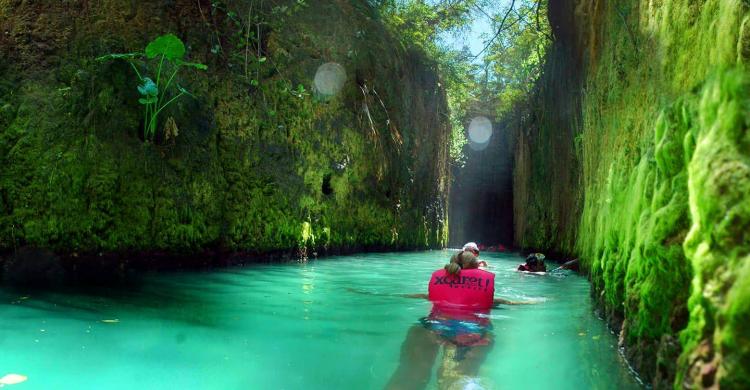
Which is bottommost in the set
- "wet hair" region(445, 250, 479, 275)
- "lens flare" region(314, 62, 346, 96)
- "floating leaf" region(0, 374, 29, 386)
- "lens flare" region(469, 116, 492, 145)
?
"floating leaf" region(0, 374, 29, 386)

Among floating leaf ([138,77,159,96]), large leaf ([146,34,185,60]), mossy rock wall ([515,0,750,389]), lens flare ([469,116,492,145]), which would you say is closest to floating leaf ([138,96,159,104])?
floating leaf ([138,77,159,96])

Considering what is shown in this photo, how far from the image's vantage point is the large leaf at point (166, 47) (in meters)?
7.88

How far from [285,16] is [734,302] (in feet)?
37.9

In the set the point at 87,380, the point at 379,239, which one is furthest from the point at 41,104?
the point at 379,239

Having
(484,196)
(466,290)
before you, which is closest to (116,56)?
(466,290)

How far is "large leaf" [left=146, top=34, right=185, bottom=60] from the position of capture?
7875 millimetres

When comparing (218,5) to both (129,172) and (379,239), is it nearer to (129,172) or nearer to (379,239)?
(129,172)

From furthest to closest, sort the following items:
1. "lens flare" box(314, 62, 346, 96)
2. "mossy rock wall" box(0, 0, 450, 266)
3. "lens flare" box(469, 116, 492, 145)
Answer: "lens flare" box(469, 116, 492, 145), "lens flare" box(314, 62, 346, 96), "mossy rock wall" box(0, 0, 450, 266)

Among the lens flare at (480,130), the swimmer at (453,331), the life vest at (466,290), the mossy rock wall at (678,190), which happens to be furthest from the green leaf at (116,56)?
the lens flare at (480,130)

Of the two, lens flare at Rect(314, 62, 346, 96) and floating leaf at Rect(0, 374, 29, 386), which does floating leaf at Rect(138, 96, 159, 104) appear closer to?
lens flare at Rect(314, 62, 346, 96)

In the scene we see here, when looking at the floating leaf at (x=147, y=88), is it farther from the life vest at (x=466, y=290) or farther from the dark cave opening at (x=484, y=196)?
the dark cave opening at (x=484, y=196)

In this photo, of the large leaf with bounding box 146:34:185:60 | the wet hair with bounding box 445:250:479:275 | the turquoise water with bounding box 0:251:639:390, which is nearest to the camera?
the turquoise water with bounding box 0:251:639:390

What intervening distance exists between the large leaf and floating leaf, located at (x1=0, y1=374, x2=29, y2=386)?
5.68 m

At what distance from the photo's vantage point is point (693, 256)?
2.43 metres
